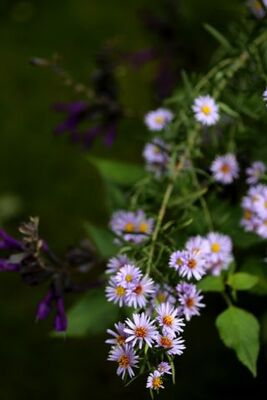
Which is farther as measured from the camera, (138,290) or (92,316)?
(92,316)

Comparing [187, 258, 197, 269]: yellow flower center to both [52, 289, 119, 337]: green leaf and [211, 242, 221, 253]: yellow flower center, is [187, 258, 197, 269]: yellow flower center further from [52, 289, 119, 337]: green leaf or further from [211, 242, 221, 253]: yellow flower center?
[52, 289, 119, 337]: green leaf

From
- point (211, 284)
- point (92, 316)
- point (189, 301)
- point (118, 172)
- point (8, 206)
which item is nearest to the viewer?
point (189, 301)

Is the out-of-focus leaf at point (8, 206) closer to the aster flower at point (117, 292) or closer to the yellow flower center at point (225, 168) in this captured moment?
the yellow flower center at point (225, 168)

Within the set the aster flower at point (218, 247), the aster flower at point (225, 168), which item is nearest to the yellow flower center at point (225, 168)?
the aster flower at point (225, 168)

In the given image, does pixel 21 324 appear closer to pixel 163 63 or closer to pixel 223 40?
pixel 163 63

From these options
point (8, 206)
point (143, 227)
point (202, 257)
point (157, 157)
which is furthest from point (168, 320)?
point (8, 206)

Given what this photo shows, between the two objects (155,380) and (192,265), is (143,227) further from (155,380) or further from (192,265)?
(155,380)
